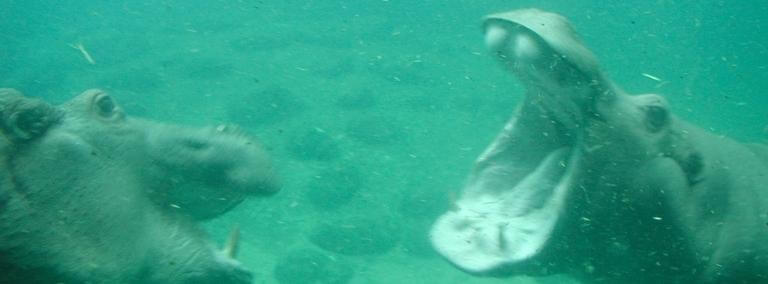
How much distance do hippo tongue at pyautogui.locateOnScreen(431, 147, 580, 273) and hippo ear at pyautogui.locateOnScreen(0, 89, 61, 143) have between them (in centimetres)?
228

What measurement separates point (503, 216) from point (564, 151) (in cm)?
64

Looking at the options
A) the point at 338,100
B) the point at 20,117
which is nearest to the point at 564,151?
the point at 20,117

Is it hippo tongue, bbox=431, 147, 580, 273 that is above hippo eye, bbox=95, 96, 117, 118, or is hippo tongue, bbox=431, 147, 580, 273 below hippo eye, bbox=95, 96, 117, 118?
below

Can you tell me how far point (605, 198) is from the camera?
10.4 feet

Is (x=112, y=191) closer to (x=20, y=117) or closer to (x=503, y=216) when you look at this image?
(x=20, y=117)

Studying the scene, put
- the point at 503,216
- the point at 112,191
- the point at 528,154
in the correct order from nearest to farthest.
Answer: the point at 112,191 → the point at 503,216 → the point at 528,154

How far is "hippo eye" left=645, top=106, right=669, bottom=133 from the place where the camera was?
3.39 metres

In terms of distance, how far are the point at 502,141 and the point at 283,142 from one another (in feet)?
39.4

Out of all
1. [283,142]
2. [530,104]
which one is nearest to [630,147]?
[530,104]

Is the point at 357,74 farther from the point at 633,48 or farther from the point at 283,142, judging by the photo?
the point at 633,48

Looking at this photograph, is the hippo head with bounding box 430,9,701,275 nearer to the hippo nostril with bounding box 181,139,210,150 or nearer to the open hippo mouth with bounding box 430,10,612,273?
the open hippo mouth with bounding box 430,10,612,273

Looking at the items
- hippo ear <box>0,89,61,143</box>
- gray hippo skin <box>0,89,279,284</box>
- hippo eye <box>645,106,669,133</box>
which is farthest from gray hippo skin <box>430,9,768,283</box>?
hippo ear <box>0,89,61,143</box>

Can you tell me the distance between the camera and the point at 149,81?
76.0 feet

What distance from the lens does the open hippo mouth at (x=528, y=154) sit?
3115 mm
